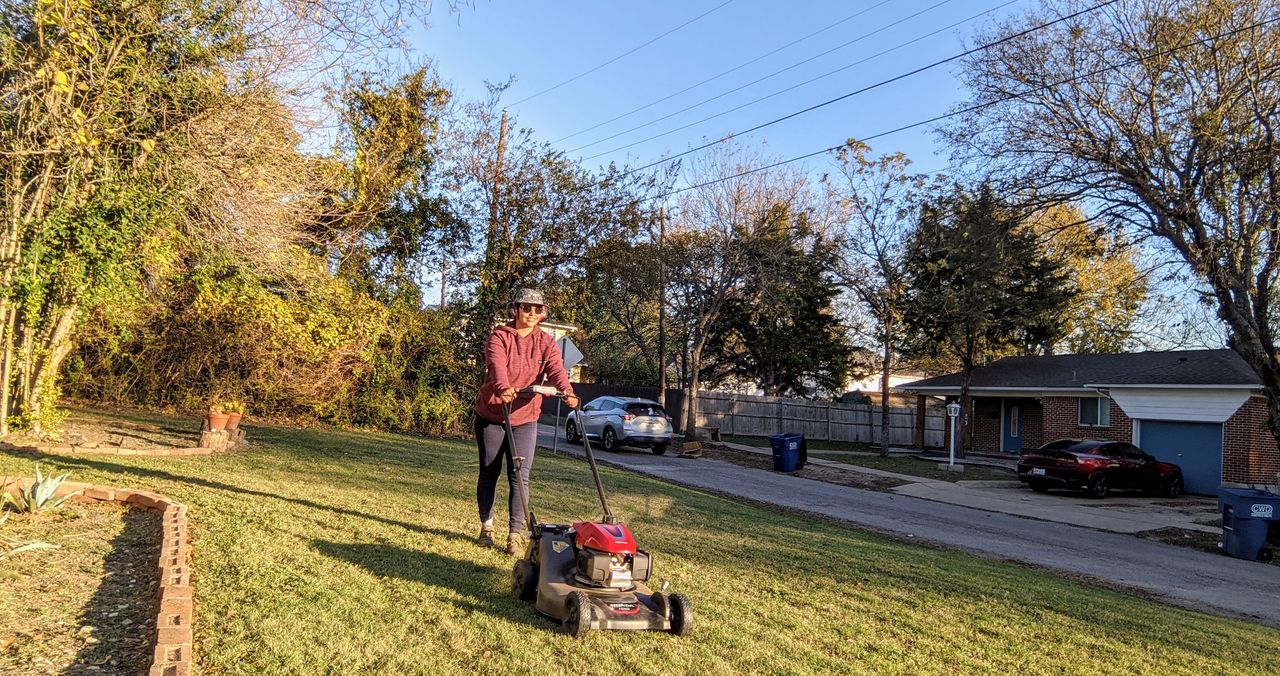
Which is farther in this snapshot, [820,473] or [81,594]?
[820,473]

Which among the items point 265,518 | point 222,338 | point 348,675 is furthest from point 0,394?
point 348,675

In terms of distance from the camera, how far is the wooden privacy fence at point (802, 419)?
113ft

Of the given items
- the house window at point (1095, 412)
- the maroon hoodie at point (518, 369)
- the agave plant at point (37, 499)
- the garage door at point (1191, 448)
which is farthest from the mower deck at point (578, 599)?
the house window at point (1095, 412)

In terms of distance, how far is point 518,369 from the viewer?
6266 millimetres

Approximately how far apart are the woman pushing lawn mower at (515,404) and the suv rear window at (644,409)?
16.7m

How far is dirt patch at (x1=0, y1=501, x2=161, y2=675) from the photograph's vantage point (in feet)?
12.2

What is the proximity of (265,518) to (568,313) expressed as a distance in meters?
18.3

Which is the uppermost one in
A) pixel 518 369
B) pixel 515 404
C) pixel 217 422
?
pixel 518 369

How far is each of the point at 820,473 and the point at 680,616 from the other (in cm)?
1767

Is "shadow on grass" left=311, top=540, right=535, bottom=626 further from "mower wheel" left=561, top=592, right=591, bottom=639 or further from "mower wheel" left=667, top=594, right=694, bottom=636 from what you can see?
"mower wheel" left=667, top=594, right=694, bottom=636

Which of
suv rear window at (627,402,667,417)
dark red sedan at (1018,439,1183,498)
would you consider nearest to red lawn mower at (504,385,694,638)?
suv rear window at (627,402,667,417)

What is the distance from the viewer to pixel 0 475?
7.82m

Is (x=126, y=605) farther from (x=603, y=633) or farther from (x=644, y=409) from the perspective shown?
(x=644, y=409)

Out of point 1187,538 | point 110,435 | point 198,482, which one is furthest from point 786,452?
point 198,482
